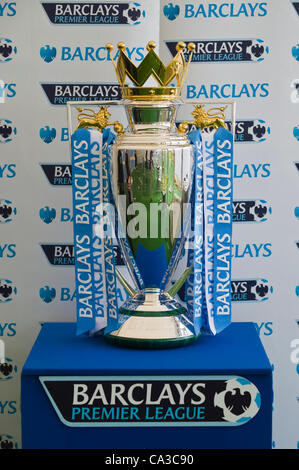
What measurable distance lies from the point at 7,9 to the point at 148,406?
1.20 metres

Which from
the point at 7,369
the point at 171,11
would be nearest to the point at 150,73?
the point at 171,11

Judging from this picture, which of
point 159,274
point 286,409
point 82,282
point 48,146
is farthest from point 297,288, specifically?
point 48,146

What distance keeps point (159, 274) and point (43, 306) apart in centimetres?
49

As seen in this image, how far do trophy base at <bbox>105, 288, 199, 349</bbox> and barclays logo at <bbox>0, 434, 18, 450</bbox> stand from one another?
611 millimetres

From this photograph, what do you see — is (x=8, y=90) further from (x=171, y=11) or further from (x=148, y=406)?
(x=148, y=406)

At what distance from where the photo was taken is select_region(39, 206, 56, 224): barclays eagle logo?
2.09 metres

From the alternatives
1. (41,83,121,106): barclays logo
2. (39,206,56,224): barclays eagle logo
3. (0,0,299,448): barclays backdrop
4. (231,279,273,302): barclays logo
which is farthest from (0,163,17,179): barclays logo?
(231,279,273,302): barclays logo

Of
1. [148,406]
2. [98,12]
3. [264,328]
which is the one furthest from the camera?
[264,328]

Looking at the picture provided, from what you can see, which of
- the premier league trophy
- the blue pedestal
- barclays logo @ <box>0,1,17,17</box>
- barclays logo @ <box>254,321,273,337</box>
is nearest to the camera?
the blue pedestal

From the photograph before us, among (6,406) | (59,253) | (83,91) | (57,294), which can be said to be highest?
(83,91)

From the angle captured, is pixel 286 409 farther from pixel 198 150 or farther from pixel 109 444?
pixel 198 150

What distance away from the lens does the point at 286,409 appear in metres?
2.14

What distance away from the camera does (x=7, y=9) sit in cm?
202

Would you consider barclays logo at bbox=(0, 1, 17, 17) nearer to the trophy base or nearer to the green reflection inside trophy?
the green reflection inside trophy
